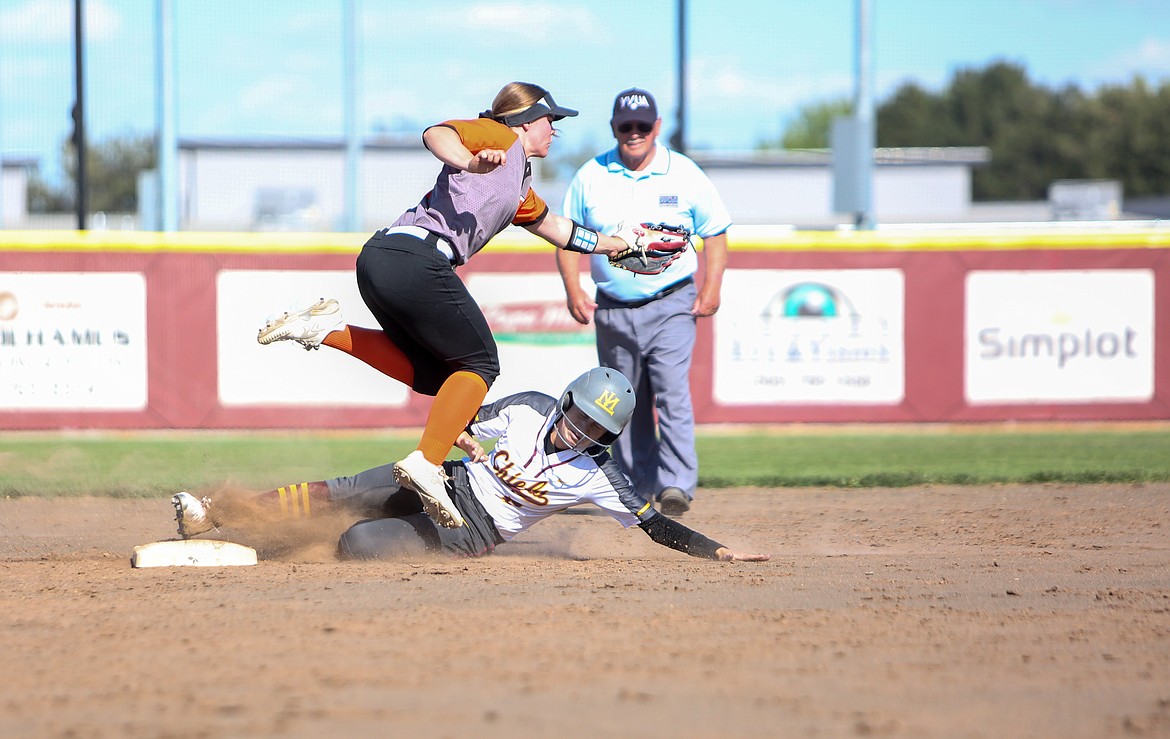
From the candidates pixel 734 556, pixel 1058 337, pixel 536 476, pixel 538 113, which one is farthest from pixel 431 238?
pixel 1058 337

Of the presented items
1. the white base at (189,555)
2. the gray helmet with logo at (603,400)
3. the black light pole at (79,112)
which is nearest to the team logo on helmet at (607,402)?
the gray helmet with logo at (603,400)

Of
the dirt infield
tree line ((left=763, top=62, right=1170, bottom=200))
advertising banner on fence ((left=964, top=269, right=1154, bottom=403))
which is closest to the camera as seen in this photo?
the dirt infield

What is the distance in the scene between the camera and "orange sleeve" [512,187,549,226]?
195 inches

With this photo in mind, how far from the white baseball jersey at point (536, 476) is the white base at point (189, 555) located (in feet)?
3.24

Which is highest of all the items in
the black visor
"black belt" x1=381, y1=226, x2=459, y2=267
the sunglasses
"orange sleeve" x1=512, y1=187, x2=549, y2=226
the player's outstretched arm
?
the sunglasses

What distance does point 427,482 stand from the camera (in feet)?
14.9

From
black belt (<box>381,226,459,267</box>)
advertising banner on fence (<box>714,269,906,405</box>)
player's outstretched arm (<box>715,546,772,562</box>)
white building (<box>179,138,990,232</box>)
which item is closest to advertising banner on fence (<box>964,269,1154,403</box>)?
advertising banner on fence (<box>714,269,906,405</box>)

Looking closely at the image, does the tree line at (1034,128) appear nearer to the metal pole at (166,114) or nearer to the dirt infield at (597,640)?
the metal pole at (166,114)

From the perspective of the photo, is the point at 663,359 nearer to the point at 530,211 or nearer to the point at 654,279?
the point at 654,279

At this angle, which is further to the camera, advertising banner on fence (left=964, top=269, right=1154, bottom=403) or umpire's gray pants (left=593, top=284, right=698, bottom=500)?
advertising banner on fence (left=964, top=269, right=1154, bottom=403)

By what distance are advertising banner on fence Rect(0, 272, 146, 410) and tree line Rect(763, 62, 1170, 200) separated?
48.3 m

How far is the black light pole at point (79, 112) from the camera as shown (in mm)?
12516

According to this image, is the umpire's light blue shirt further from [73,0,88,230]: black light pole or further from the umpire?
[73,0,88,230]: black light pole

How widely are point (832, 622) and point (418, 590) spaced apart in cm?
141
